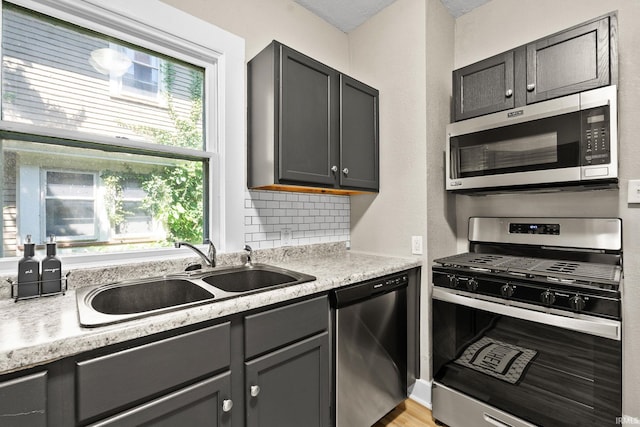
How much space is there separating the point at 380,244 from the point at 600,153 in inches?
52.1

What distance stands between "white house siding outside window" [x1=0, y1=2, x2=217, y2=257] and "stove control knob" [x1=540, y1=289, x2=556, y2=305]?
1.81 metres

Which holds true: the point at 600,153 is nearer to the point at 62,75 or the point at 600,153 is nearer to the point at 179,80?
the point at 179,80

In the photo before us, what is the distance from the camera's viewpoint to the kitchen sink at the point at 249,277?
1565 millimetres

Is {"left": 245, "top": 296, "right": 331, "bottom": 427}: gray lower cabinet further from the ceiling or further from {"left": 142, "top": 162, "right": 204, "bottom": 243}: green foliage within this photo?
the ceiling

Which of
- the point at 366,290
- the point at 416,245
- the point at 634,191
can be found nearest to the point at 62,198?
the point at 366,290

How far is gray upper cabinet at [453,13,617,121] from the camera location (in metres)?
1.47

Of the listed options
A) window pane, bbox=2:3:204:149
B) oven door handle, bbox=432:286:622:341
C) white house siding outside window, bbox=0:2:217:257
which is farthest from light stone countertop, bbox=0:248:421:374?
window pane, bbox=2:3:204:149

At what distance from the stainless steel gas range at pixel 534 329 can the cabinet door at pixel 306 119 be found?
0.97m

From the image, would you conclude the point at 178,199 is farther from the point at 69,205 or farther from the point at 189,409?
the point at 189,409

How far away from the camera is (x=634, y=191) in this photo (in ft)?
5.20

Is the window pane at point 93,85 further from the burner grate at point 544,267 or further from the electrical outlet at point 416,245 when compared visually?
the burner grate at point 544,267

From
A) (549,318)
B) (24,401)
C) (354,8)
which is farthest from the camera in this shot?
(354,8)

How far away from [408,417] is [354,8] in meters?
2.84

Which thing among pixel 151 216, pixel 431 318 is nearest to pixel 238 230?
pixel 151 216
